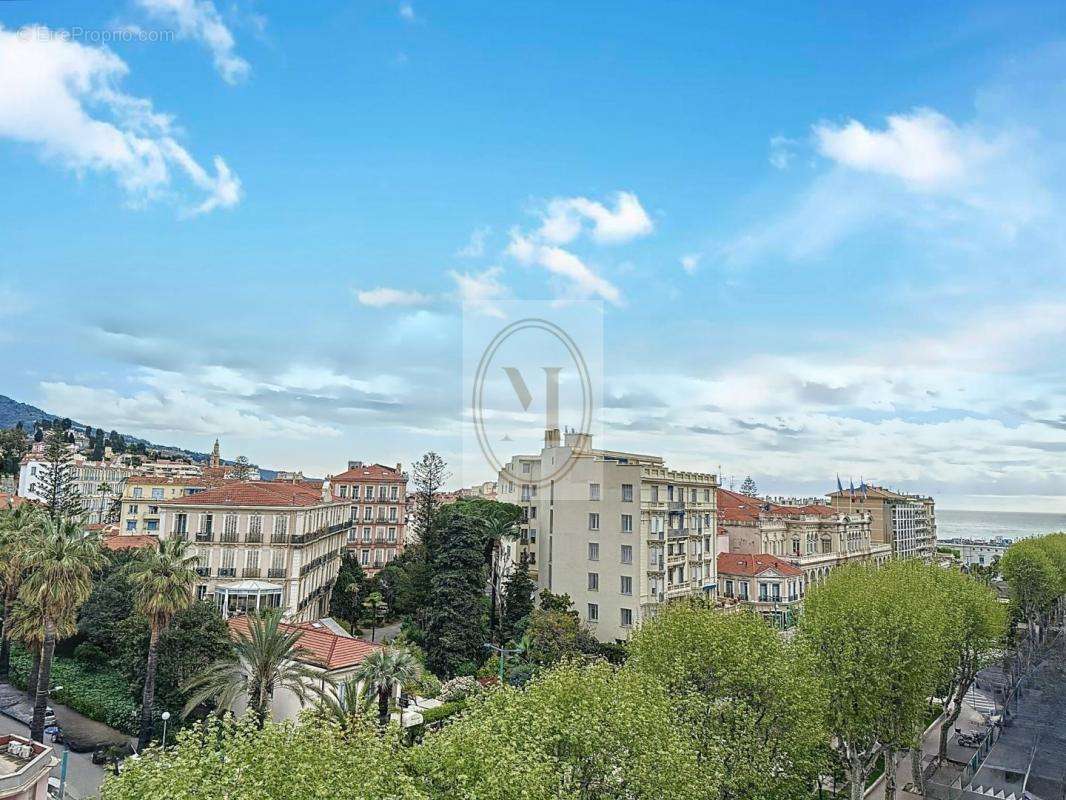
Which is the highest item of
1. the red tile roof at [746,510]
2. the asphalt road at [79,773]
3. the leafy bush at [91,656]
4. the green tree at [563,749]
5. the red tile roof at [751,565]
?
the red tile roof at [746,510]

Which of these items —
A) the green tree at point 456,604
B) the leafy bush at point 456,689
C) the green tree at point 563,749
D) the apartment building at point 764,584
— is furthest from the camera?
the apartment building at point 764,584

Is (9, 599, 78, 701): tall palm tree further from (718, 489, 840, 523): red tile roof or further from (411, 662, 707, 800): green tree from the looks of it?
(718, 489, 840, 523): red tile roof

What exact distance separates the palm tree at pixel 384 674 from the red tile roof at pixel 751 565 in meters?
36.0

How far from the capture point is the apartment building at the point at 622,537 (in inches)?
1925

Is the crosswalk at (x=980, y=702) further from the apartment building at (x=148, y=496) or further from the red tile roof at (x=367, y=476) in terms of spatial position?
the apartment building at (x=148, y=496)

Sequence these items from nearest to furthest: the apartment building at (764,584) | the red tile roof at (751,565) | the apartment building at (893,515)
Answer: the apartment building at (764,584), the red tile roof at (751,565), the apartment building at (893,515)

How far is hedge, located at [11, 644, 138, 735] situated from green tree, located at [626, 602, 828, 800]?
24849 millimetres

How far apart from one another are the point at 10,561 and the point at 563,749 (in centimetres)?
3348

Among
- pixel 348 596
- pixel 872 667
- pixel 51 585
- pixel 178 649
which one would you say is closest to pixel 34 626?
pixel 51 585

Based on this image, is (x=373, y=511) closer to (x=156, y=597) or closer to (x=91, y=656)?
(x=91, y=656)

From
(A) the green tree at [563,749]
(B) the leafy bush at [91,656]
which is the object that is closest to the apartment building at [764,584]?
(A) the green tree at [563,749]

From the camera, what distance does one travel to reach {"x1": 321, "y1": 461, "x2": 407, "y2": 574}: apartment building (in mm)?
67175

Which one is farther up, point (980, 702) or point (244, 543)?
point (244, 543)

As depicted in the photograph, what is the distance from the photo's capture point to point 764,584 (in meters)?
55.7
